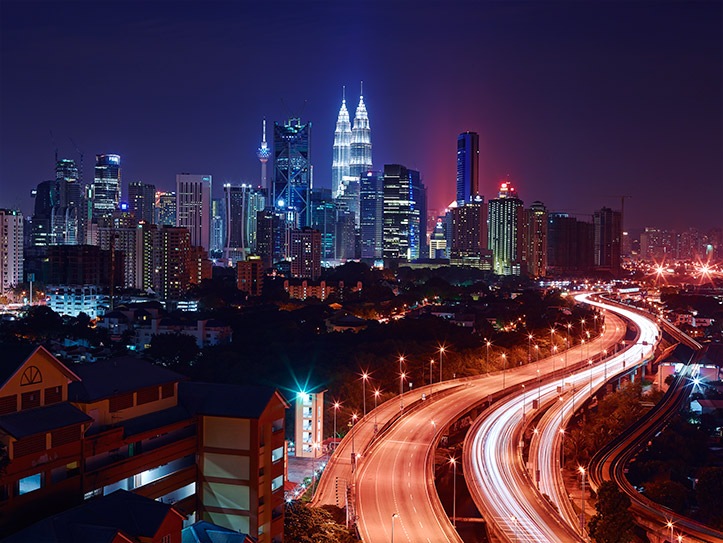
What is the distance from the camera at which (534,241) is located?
70.0 metres

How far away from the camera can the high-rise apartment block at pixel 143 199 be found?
246 feet

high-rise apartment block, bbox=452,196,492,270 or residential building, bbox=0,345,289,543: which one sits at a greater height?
high-rise apartment block, bbox=452,196,492,270

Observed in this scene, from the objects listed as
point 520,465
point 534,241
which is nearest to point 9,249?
point 520,465

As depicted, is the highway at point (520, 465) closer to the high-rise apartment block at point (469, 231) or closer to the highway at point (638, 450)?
the highway at point (638, 450)

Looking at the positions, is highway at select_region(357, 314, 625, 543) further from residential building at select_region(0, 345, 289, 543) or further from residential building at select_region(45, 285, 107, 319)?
residential building at select_region(45, 285, 107, 319)

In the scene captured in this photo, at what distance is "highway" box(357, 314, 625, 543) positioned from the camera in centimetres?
907

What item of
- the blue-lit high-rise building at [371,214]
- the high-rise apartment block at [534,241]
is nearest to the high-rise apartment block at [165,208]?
the blue-lit high-rise building at [371,214]

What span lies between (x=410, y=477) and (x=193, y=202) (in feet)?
223

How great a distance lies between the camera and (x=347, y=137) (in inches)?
3723

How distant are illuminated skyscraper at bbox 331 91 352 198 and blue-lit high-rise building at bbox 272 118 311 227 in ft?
31.8

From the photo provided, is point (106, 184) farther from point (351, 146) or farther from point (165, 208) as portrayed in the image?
point (351, 146)

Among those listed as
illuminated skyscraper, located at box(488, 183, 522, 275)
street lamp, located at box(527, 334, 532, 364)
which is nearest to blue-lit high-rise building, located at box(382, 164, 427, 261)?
illuminated skyscraper, located at box(488, 183, 522, 275)

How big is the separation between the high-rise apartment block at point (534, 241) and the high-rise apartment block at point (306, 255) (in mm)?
23454

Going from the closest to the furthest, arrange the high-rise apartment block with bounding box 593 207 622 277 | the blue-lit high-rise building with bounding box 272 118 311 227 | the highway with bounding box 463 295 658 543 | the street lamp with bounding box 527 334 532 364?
the highway with bounding box 463 295 658 543 → the street lamp with bounding box 527 334 532 364 → the high-rise apartment block with bounding box 593 207 622 277 → the blue-lit high-rise building with bounding box 272 118 311 227
